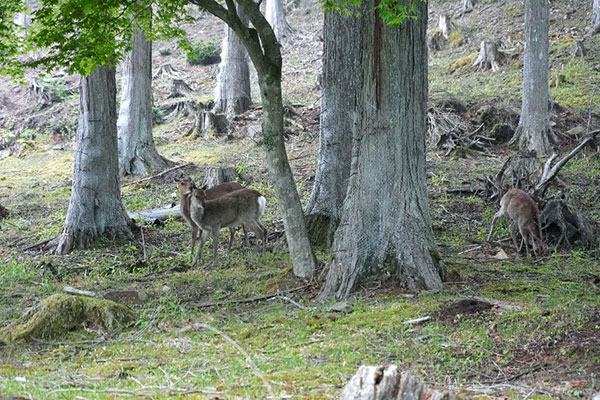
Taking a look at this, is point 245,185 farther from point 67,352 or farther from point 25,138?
point 25,138

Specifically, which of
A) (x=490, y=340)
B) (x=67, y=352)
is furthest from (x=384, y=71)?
(x=67, y=352)

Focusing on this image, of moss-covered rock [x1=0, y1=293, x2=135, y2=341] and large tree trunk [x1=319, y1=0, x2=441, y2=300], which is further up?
large tree trunk [x1=319, y1=0, x2=441, y2=300]

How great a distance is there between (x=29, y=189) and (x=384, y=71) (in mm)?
13584

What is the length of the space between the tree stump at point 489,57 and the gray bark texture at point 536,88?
6495 mm

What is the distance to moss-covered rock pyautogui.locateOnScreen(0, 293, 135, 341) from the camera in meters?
8.18

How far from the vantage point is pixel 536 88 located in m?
18.2

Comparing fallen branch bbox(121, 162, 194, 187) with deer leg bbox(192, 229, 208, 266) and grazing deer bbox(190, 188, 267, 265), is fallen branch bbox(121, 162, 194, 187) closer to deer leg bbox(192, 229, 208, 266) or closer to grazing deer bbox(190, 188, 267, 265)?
grazing deer bbox(190, 188, 267, 265)

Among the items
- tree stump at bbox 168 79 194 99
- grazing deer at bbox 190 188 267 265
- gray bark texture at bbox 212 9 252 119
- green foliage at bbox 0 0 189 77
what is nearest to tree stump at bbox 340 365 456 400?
green foliage at bbox 0 0 189 77

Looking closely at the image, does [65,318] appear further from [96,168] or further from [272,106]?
[96,168]

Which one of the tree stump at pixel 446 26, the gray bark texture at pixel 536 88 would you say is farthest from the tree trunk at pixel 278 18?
the gray bark texture at pixel 536 88

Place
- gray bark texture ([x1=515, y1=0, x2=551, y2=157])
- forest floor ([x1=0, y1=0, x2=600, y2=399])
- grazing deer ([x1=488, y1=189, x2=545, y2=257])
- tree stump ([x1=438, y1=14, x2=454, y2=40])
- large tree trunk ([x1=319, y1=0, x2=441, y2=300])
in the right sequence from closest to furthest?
forest floor ([x1=0, y1=0, x2=600, y2=399]), large tree trunk ([x1=319, y1=0, x2=441, y2=300]), grazing deer ([x1=488, y1=189, x2=545, y2=257]), gray bark texture ([x1=515, y1=0, x2=551, y2=157]), tree stump ([x1=438, y1=14, x2=454, y2=40])

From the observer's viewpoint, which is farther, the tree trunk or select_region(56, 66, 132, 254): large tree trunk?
the tree trunk

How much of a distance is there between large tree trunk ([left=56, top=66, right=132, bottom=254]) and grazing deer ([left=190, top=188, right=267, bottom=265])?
185 centimetres

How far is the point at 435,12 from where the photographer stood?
34.3 metres
